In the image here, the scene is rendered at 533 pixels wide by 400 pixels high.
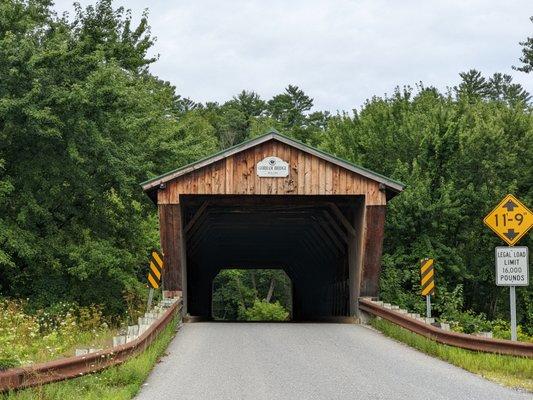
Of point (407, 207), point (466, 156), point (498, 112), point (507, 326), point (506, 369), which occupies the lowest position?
point (507, 326)

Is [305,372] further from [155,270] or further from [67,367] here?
[155,270]

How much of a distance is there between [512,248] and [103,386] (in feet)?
20.3

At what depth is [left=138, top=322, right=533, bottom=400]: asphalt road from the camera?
7953 millimetres

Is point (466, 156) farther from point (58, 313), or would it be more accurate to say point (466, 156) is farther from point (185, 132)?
point (58, 313)

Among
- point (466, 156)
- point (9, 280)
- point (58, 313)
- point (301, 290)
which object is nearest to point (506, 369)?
point (58, 313)

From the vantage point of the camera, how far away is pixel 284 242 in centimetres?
3319

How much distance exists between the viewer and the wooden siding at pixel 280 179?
19.3 metres

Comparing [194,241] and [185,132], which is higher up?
[185,132]

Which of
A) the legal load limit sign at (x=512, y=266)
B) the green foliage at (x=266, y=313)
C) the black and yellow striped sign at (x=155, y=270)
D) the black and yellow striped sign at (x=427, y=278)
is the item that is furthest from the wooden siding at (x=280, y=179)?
the green foliage at (x=266, y=313)

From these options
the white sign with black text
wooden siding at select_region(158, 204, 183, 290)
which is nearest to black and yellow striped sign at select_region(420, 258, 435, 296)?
the white sign with black text

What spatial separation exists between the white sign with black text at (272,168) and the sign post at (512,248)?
27.8ft

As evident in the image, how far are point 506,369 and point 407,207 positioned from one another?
18272 mm

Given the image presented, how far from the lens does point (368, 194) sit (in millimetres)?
19344

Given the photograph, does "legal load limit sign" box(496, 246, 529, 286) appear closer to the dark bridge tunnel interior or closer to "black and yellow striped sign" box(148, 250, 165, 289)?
the dark bridge tunnel interior
